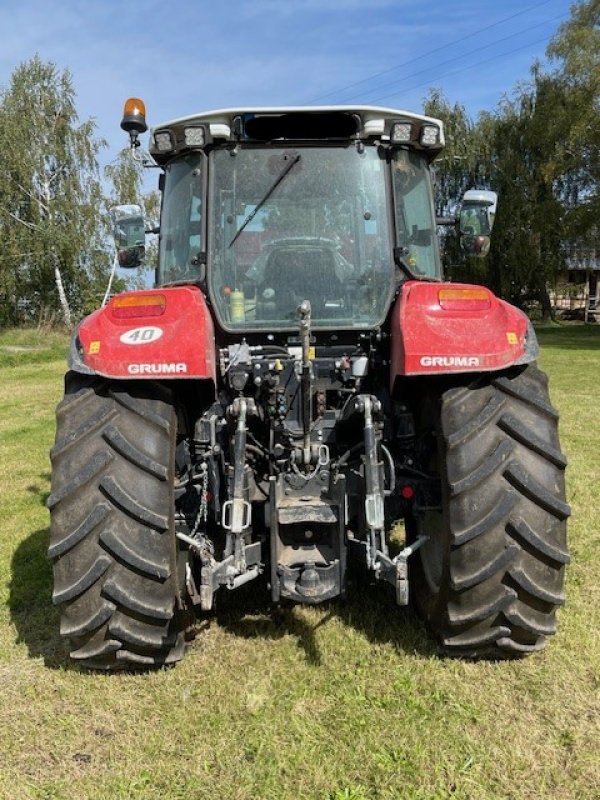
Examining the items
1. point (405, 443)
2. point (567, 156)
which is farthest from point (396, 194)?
point (567, 156)

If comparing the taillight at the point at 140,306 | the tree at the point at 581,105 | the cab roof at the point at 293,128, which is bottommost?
the taillight at the point at 140,306

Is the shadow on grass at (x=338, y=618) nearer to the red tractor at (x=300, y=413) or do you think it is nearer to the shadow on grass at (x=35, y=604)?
the red tractor at (x=300, y=413)

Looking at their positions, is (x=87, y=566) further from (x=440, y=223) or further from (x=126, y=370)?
(x=440, y=223)

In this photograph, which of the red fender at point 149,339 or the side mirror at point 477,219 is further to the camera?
the side mirror at point 477,219

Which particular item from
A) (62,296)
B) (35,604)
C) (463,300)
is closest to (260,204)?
(463,300)

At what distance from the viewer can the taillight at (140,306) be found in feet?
9.60

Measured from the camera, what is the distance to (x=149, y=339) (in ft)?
9.18

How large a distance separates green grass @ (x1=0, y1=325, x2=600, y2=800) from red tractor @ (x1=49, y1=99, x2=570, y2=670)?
18 centimetres

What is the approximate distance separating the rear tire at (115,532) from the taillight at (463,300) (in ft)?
4.01

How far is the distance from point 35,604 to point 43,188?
24.9 metres

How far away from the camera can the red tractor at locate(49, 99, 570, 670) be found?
2695 millimetres

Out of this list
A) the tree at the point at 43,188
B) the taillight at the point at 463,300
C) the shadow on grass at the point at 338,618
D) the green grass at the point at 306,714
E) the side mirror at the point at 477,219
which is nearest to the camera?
the green grass at the point at 306,714

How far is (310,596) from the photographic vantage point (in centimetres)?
283

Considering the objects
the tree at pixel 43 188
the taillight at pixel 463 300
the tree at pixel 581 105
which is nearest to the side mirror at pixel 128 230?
the taillight at pixel 463 300
